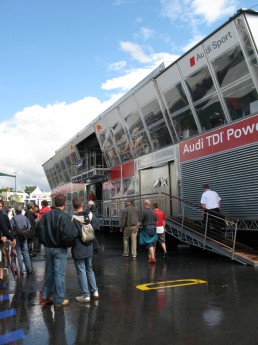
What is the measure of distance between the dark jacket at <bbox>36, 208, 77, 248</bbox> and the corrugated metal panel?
253 inches

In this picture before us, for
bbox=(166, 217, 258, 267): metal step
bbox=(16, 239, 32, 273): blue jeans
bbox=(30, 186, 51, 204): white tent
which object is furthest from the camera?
bbox=(30, 186, 51, 204): white tent

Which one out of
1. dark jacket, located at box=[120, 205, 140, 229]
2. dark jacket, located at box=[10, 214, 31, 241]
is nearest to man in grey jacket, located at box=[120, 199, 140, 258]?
dark jacket, located at box=[120, 205, 140, 229]

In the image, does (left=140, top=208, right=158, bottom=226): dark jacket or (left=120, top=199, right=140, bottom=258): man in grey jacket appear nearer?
(left=140, top=208, right=158, bottom=226): dark jacket

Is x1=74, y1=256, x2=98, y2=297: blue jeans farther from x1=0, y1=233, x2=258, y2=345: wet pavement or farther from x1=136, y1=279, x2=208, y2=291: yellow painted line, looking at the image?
x1=136, y1=279, x2=208, y2=291: yellow painted line

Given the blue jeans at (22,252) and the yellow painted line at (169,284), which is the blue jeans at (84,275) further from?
the blue jeans at (22,252)

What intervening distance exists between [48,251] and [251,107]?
7381 mm

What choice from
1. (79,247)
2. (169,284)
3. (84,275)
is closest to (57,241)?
(79,247)

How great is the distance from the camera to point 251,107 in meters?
11.0

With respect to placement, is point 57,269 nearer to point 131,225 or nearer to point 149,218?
point 149,218

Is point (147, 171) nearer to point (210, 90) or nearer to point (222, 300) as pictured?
point (210, 90)

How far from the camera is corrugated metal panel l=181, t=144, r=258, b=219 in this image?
10961 millimetres

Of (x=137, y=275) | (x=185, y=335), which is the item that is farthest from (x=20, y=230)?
(x=185, y=335)

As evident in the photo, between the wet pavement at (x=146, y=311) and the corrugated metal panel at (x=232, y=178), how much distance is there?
2.52 metres

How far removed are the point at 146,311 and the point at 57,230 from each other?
185 centimetres
